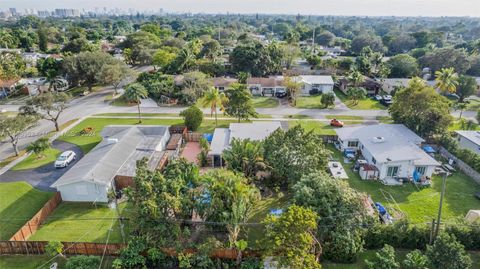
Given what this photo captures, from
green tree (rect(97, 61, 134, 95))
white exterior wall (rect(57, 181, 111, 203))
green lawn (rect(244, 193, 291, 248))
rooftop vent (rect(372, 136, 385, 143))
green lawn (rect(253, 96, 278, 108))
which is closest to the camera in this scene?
green lawn (rect(244, 193, 291, 248))

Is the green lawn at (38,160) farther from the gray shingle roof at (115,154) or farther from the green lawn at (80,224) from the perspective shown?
the green lawn at (80,224)

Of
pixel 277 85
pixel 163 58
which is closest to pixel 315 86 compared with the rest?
pixel 277 85

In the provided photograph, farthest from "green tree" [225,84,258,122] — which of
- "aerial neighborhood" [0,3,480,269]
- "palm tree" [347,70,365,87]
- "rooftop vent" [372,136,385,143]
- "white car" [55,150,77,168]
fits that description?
"palm tree" [347,70,365,87]

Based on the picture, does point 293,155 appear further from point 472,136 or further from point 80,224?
point 472,136

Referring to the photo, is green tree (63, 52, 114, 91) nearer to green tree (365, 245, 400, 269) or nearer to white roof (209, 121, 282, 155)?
white roof (209, 121, 282, 155)

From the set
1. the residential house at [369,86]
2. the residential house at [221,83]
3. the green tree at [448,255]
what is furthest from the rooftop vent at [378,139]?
the residential house at [221,83]

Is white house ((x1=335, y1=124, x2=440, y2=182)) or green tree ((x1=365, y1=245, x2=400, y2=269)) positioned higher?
white house ((x1=335, y1=124, x2=440, y2=182))

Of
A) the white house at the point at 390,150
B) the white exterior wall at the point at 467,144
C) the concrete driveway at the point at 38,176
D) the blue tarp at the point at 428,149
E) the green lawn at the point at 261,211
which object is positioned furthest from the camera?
the blue tarp at the point at 428,149
